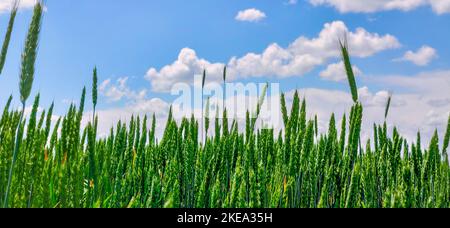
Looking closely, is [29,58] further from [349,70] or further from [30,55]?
[349,70]

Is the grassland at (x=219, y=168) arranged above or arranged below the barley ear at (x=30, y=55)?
below

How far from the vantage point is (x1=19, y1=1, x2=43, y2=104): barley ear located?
917mm

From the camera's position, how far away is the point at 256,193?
1215 millimetres

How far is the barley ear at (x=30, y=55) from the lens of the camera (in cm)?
92

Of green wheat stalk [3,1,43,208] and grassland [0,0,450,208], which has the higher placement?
green wheat stalk [3,1,43,208]

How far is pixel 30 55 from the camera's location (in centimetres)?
95

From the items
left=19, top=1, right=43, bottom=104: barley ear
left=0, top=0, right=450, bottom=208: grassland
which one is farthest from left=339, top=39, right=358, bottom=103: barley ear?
left=19, top=1, right=43, bottom=104: barley ear

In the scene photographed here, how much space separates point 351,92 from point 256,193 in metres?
0.41

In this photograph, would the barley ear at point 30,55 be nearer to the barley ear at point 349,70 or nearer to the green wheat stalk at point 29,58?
the green wheat stalk at point 29,58

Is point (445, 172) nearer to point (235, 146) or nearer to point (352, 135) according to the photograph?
point (352, 135)

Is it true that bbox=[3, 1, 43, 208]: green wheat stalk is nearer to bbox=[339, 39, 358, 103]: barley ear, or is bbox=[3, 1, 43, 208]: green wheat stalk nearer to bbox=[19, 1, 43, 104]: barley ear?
bbox=[19, 1, 43, 104]: barley ear

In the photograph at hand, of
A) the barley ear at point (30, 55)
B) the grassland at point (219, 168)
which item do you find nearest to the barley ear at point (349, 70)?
the grassland at point (219, 168)
